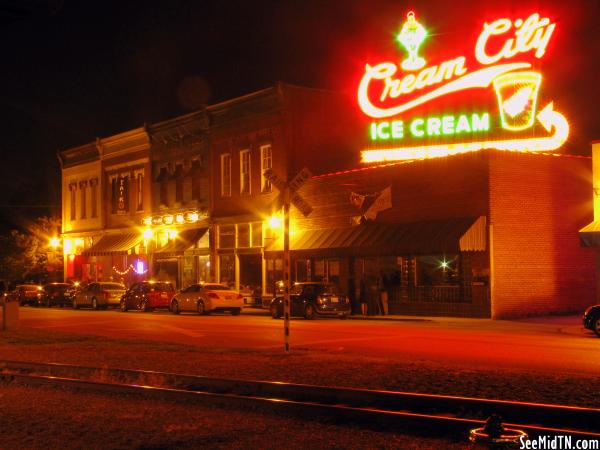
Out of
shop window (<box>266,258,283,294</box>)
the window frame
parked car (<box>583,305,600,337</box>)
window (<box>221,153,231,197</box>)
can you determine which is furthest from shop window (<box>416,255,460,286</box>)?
window (<box>221,153,231,197</box>)

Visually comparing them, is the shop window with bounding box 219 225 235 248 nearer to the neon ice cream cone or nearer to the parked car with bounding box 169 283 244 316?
the parked car with bounding box 169 283 244 316

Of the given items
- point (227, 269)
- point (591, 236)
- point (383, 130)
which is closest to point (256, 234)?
point (227, 269)

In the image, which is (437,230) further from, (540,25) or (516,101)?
(540,25)

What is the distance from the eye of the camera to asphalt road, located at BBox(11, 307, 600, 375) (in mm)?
15938

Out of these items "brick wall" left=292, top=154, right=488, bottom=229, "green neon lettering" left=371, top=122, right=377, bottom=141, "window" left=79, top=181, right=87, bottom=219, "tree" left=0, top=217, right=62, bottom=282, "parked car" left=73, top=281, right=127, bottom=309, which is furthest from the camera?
"tree" left=0, top=217, right=62, bottom=282

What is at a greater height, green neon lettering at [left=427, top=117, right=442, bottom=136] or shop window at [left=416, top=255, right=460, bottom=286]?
green neon lettering at [left=427, top=117, right=442, bottom=136]

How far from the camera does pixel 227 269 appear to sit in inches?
1679

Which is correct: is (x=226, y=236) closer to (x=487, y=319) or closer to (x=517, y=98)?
(x=517, y=98)

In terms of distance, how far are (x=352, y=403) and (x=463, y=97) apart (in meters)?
24.5

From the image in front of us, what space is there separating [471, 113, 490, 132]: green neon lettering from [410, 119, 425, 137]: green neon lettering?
2239 millimetres

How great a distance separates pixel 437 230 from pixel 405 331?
22.2 feet

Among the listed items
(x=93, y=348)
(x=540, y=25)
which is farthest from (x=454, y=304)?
(x=93, y=348)

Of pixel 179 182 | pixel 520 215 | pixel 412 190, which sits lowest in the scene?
pixel 520 215

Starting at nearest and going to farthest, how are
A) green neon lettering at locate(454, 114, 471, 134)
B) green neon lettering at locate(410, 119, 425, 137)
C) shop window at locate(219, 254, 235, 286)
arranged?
green neon lettering at locate(454, 114, 471, 134), green neon lettering at locate(410, 119, 425, 137), shop window at locate(219, 254, 235, 286)
